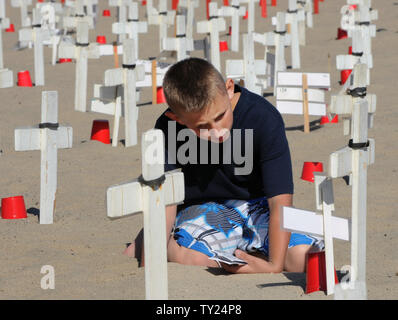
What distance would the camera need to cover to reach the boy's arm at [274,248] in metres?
3.76

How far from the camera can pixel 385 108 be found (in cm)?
824

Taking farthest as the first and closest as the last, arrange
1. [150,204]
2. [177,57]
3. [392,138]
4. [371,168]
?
1. [177,57]
2. [392,138]
3. [371,168]
4. [150,204]

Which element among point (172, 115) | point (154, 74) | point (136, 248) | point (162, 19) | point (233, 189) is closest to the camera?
point (172, 115)

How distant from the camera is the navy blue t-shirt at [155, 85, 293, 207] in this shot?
3.84m

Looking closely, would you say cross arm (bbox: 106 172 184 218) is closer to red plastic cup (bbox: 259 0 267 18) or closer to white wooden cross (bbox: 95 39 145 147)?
white wooden cross (bbox: 95 39 145 147)

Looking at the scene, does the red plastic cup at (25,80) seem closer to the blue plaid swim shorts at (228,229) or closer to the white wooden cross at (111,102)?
the white wooden cross at (111,102)

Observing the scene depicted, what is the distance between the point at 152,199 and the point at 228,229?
1256 millimetres

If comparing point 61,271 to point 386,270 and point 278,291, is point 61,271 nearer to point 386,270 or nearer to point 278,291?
point 278,291

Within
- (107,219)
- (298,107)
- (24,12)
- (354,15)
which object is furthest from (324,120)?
(24,12)

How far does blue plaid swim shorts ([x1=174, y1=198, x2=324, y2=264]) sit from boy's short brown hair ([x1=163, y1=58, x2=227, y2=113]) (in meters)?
0.75

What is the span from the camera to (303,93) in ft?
25.0

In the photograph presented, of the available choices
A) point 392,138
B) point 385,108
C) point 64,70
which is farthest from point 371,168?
point 64,70

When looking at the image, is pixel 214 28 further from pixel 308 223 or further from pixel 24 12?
pixel 308 223

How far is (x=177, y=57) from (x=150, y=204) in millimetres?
6322
